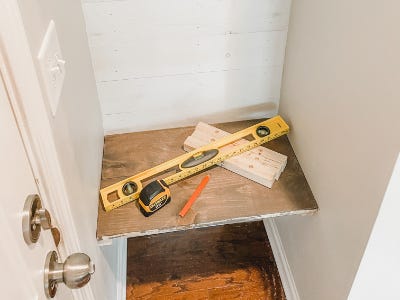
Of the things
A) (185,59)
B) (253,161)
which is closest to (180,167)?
(253,161)

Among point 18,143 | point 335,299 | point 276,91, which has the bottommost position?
point 335,299

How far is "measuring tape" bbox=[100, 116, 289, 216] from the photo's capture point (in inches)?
48.2

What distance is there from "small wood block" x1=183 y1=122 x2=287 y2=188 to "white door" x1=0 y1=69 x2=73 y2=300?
765 mm

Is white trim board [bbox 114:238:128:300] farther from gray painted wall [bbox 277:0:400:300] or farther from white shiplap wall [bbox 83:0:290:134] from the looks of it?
gray painted wall [bbox 277:0:400:300]

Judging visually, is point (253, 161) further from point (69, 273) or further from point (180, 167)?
point (69, 273)

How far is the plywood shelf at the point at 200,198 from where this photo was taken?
3.95 ft

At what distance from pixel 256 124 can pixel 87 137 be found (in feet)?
1.92

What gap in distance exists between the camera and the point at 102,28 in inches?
48.8

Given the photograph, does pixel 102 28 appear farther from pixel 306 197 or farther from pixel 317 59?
pixel 306 197

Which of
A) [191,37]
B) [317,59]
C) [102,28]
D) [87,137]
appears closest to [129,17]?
[102,28]

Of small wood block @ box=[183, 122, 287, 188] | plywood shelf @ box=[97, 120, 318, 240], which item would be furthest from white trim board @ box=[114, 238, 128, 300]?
small wood block @ box=[183, 122, 287, 188]

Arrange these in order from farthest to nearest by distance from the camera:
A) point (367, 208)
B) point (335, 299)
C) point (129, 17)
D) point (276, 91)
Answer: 1. point (276, 91)
2. point (129, 17)
3. point (335, 299)
4. point (367, 208)

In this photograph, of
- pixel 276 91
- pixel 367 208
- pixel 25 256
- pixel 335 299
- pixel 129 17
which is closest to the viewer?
pixel 25 256

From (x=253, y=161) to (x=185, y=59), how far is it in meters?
0.37
